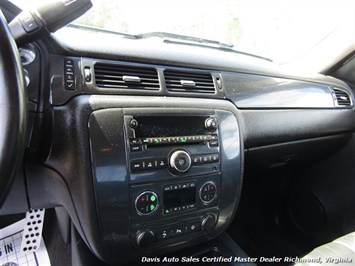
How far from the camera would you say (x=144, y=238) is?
2.41 ft

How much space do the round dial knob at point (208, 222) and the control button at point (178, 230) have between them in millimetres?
66

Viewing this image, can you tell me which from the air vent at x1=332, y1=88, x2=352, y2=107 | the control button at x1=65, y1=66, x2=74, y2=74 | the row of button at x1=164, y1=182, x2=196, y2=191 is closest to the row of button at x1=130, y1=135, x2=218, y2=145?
the row of button at x1=164, y1=182, x2=196, y2=191

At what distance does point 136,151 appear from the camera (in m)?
0.70

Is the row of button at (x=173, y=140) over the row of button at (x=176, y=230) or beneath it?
over

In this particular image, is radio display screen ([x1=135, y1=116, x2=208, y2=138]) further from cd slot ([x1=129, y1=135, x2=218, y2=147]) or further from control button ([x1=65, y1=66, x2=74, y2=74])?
control button ([x1=65, y1=66, x2=74, y2=74])

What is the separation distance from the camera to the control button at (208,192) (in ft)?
2.69

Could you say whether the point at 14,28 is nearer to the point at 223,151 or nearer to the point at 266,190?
the point at 223,151

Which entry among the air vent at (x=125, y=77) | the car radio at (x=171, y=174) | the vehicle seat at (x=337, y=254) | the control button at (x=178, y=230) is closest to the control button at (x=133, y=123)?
the car radio at (x=171, y=174)

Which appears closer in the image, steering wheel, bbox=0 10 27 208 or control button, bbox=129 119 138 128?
steering wheel, bbox=0 10 27 208

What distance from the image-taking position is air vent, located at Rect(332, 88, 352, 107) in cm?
138

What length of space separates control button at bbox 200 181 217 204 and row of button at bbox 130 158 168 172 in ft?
0.51

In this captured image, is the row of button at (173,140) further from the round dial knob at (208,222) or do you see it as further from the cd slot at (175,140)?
the round dial knob at (208,222)

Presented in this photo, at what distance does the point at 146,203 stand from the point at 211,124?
0.98 ft

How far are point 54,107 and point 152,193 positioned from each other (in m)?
0.33
